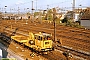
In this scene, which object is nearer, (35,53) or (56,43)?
(35,53)

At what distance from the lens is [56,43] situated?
65.1 feet

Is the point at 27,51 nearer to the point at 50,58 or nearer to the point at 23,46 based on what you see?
the point at 23,46

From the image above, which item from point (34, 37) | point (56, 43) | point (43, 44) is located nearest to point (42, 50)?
point (43, 44)

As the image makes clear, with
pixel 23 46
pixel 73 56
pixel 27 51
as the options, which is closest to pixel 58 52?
pixel 73 56

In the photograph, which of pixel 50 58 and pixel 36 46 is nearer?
pixel 50 58

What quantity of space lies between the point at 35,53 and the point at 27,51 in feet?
4.65

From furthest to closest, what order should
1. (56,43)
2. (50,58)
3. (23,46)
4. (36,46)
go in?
(56,43) < (23,46) < (36,46) < (50,58)

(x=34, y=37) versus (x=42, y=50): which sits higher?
(x=34, y=37)

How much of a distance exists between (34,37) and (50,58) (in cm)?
278

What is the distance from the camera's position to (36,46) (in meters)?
15.2

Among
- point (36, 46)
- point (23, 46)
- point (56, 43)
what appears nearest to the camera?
point (36, 46)

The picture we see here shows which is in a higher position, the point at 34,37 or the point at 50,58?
the point at 34,37

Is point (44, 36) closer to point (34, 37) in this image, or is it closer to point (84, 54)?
point (34, 37)

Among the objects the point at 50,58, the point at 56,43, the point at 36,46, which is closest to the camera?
the point at 50,58
